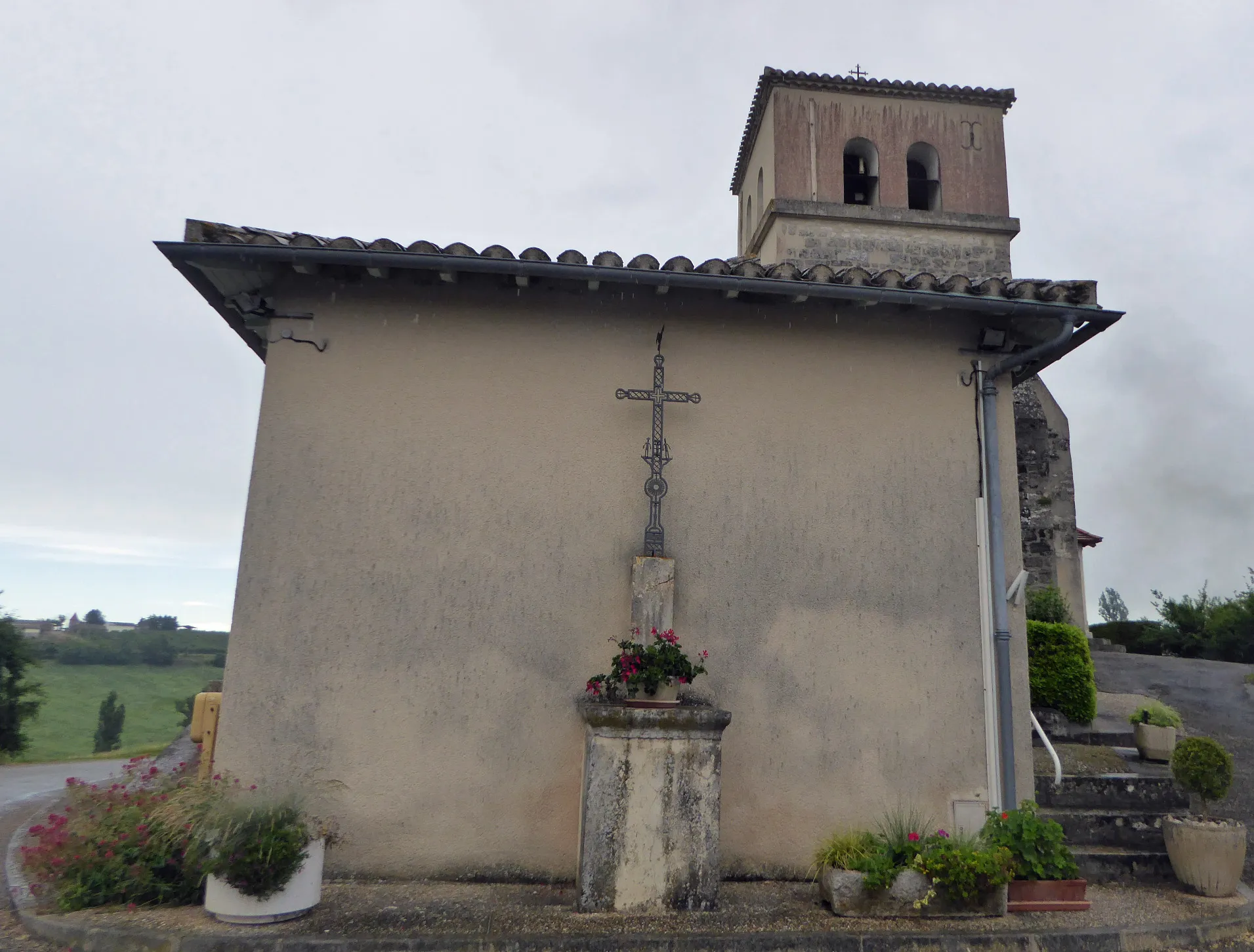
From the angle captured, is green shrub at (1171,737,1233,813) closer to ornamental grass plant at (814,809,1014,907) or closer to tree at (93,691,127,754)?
ornamental grass plant at (814,809,1014,907)

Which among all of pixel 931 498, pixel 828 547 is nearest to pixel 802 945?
pixel 828 547

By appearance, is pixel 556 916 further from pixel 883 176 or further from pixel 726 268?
pixel 883 176

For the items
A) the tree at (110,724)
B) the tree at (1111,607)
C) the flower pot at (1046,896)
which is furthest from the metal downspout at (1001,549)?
the tree at (1111,607)

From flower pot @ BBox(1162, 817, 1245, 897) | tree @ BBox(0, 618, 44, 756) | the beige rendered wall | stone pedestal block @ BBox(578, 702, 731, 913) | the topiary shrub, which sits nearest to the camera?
stone pedestal block @ BBox(578, 702, 731, 913)

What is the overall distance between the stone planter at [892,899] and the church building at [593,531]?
30.3 inches

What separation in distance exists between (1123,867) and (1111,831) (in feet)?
1.01

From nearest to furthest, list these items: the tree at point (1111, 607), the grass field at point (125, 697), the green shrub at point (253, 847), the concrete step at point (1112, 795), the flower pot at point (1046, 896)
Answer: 1. the green shrub at point (253, 847)
2. the flower pot at point (1046, 896)
3. the concrete step at point (1112, 795)
4. the grass field at point (125, 697)
5. the tree at point (1111, 607)

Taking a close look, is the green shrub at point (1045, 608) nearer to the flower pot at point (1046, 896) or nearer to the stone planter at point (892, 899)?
the flower pot at point (1046, 896)

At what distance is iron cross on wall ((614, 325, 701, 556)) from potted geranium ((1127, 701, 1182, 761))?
520 cm

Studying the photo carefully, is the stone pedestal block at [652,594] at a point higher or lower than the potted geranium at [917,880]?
higher

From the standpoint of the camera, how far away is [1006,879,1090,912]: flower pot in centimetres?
471

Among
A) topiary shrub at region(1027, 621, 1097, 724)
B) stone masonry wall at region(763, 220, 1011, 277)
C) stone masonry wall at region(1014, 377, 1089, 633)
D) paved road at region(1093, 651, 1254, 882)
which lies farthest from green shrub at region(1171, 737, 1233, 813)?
stone masonry wall at region(763, 220, 1011, 277)

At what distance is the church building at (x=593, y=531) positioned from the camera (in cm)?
517

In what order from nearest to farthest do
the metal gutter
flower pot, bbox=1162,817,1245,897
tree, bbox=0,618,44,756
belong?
flower pot, bbox=1162,817,1245,897 → the metal gutter → tree, bbox=0,618,44,756
